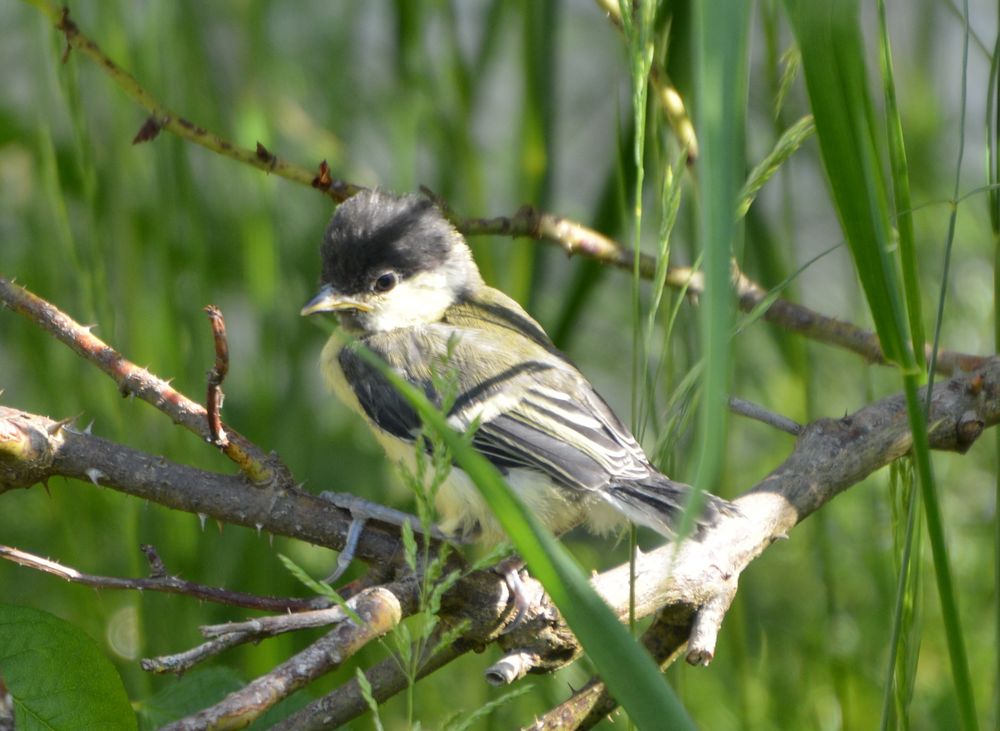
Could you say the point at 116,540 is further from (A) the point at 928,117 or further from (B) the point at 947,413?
(A) the point at 928,117

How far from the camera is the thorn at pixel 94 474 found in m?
1.28

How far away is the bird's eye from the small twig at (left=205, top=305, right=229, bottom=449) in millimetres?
978

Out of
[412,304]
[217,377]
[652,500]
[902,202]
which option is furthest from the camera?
[412,304]

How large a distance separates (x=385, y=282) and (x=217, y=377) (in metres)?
1.13

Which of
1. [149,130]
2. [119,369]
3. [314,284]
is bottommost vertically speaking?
[119,369]

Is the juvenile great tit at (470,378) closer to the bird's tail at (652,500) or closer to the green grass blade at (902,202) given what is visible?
the bird's tail at (652,500)

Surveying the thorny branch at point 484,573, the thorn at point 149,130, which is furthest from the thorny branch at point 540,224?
the thorny branch at point 484,573

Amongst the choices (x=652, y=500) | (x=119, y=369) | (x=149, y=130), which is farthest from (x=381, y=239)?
(x=119, y=369)

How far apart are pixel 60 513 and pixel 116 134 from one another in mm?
768

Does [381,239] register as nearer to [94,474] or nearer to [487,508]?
[487,508]

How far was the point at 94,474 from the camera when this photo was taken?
1.29 meters

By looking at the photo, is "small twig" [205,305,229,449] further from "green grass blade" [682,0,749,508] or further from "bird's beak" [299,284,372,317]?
"bird's beak" [299,284,372,317]

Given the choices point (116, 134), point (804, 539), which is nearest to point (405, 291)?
point (116, 134)

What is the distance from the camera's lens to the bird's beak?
2.16m
